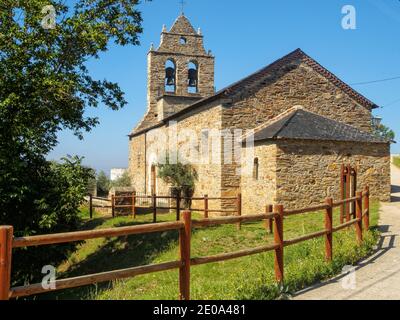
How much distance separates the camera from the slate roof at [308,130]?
54.8 ft

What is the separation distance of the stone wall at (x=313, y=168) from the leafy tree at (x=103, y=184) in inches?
776

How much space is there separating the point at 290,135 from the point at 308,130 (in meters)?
1.18

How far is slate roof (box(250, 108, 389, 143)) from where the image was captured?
54.8 feet

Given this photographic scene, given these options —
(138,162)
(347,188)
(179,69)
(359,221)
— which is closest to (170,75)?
(179,69)

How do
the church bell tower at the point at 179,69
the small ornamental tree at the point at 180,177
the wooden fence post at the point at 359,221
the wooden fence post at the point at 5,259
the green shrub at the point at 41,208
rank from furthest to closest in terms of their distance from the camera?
the church bell tower at the point at 179,69
the small ornamental tree at the point at 180,177
the green shrub at the point at 41,208
the wooden fence post at the point at 359,221
the wooden fence post at the point at 5,259

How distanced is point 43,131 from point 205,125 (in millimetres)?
9846

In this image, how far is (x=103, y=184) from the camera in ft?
111

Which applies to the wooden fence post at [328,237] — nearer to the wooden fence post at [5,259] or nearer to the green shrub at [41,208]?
the wooden fence post at [5,259]

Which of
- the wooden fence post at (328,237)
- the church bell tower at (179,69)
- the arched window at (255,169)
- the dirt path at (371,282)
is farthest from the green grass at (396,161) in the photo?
the wooden fence post at (328,237)

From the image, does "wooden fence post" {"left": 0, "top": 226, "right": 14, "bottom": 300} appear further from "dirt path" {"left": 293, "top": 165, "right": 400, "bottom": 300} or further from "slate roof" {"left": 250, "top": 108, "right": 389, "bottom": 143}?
"slate roof" {"left": 250, "top": 108, "right": 389, "bottom": 143}

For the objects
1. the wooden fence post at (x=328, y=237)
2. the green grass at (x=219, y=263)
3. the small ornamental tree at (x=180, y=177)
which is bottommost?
the green grass at (x=219, y=263)

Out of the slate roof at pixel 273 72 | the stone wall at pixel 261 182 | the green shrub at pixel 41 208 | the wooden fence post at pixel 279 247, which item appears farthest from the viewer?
the slate roof at pixel 273 72
